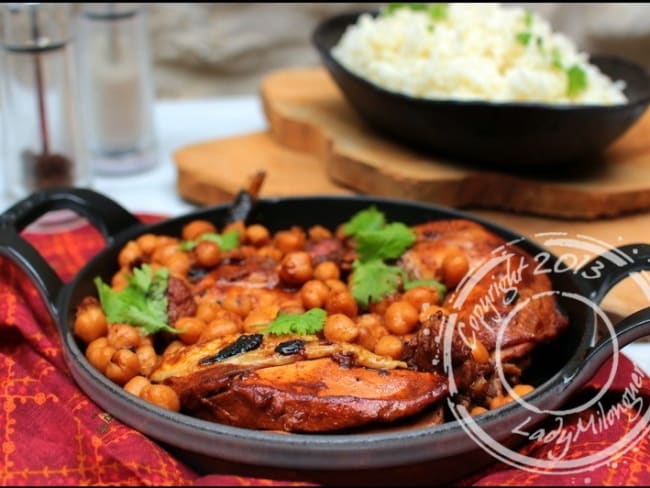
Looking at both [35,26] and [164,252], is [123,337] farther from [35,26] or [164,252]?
[35,26]

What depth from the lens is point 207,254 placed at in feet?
6.44

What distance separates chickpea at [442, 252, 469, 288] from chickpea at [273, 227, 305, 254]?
0.36m

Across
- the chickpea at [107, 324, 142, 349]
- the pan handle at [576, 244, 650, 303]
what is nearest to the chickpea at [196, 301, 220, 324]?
the chickpea at [107, 324, 142, 349]

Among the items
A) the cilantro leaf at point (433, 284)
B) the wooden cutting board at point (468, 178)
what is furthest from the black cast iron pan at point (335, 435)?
the wooden cutting board at point (468, 178)

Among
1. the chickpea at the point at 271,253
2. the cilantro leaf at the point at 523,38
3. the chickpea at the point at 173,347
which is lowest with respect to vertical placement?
the chickpea at the point at 173,347

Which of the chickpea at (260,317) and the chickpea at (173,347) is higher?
the chickpea at (260,317)

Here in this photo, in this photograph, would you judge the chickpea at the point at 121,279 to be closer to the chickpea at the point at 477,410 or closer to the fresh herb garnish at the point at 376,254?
the fresh herb garnish at the point at 376,254

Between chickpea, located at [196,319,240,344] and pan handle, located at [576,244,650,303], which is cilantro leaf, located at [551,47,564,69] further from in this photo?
chickpea, located at [196,319,240,344]

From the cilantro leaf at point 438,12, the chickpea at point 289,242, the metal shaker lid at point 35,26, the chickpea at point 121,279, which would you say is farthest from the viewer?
the cilantro leaf at point 438,12

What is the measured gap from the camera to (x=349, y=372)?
150 centimetres

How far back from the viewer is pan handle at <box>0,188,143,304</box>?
6.06ft

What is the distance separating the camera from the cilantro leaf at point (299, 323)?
160 cm

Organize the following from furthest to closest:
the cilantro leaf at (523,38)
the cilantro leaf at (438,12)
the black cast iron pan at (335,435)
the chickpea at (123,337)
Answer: the cilantro leaf at (438,12), the cilantro leaf at (523,38), the chickpea at (123,337), the black cast iron pan at (335,435)

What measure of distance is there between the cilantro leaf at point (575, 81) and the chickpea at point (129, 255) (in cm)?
135
